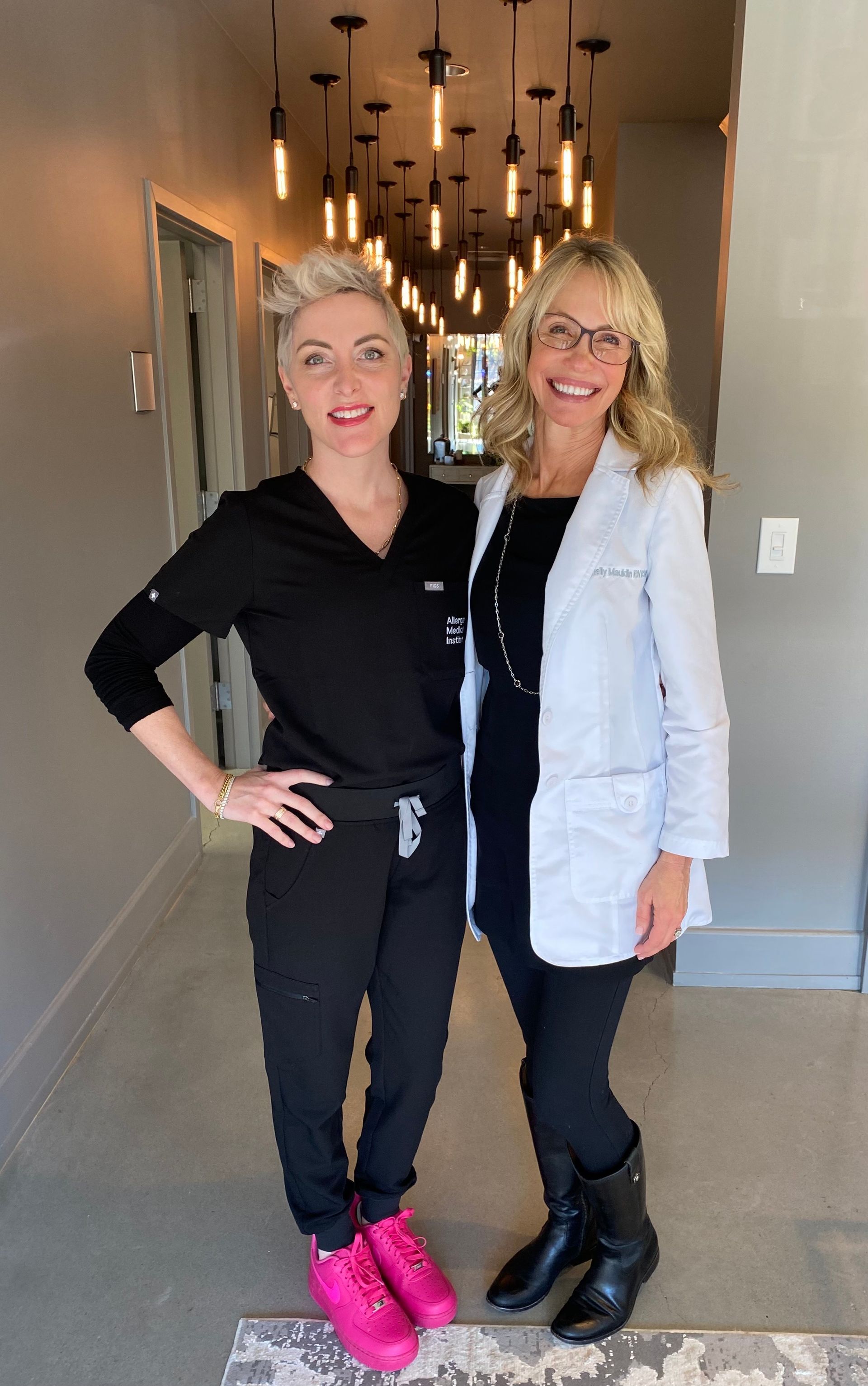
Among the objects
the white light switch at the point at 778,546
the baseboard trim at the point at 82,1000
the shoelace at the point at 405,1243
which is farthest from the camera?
the white light switch at the point at 778,546

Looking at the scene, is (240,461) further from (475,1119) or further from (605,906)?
(605,906)

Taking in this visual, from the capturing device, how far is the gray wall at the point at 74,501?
214 cm

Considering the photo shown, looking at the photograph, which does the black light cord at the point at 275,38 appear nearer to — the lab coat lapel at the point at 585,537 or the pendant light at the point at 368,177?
the pendant light at the point at 368,177

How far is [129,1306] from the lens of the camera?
1.67 m

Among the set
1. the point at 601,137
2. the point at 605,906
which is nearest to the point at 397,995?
the point at 605,906

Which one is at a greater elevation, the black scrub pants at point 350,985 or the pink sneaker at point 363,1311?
the black scrub pants at point 350,985

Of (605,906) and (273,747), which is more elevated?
(273,747)

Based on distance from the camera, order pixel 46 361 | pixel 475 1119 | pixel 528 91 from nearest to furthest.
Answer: pixel 475 1119 → pixel 46 361 → pixel 528 91

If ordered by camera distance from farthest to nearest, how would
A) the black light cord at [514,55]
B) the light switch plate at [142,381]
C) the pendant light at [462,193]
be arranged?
the pendant light at [462,193] → the black light cord at [514,55] → the light switch plate at [142,381]

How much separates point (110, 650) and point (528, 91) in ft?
15.4

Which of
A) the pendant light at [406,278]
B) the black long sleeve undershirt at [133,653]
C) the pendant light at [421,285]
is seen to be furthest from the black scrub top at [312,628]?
the pendant light at [421,285]

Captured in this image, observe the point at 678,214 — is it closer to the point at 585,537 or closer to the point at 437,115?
the point at 437,115

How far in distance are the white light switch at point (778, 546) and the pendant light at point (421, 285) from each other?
6.14 meters

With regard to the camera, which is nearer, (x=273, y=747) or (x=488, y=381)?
(x=273, y=747)
